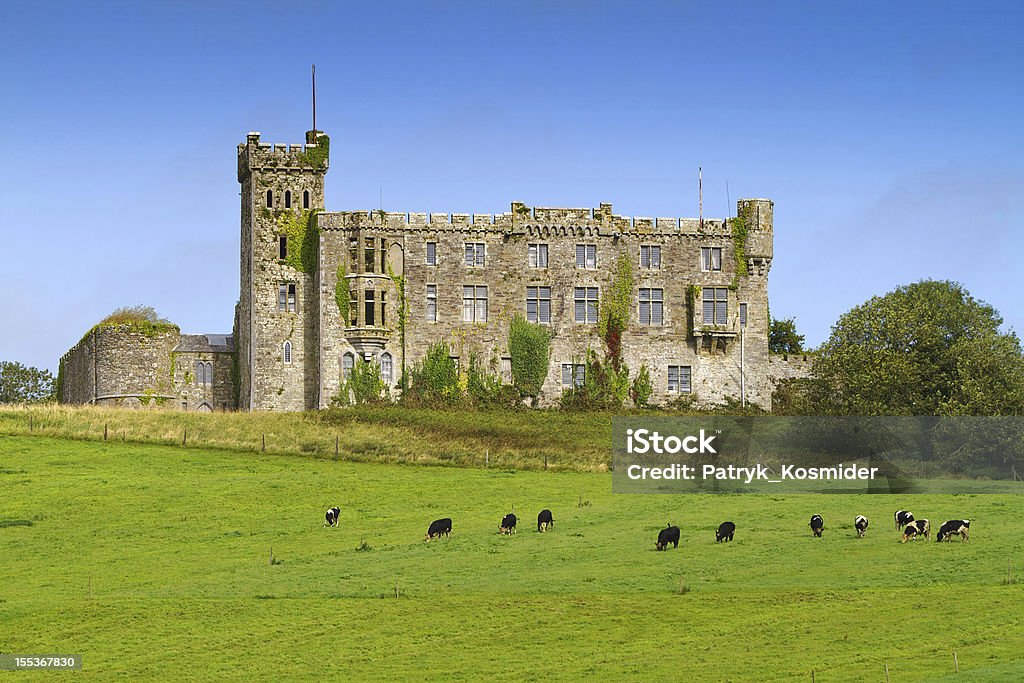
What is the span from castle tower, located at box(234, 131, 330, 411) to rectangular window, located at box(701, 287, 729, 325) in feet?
74.1

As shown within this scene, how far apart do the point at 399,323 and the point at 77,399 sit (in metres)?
23.2

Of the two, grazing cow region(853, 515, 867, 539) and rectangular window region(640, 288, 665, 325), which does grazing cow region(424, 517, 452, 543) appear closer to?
grazing cow region(853, 515, 867, 539)

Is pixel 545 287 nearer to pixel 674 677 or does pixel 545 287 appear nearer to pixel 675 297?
pixel 675 297

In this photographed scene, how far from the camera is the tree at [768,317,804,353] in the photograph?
112375 millimetres

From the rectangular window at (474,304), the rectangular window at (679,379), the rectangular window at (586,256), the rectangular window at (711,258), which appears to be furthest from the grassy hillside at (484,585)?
the rectangular window at (711,258)

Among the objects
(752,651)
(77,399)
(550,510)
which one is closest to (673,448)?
(550,510)

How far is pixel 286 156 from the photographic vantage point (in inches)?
3863

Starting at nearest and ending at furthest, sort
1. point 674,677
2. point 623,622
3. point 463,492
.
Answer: point 674,677
point 623,622
point 463,492

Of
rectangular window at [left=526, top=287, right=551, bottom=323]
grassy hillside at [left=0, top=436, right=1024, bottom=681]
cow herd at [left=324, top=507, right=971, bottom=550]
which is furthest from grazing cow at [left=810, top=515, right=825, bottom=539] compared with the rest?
rectangular window at [left=526, top=287, right=551, bottom=323]

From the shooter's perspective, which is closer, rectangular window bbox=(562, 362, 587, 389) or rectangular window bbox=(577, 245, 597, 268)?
rectangular window bbox=(562, 362, 587, 389)

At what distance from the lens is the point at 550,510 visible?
64.4 metres

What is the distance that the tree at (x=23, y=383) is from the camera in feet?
465

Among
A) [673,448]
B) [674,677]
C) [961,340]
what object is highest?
[961,340]

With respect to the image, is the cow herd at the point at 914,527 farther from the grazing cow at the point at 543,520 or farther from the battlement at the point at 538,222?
the battlement at the point at 538,222
